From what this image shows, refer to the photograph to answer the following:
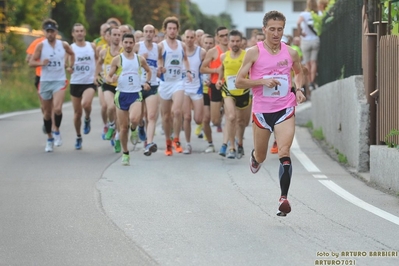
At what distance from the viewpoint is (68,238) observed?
350 inches

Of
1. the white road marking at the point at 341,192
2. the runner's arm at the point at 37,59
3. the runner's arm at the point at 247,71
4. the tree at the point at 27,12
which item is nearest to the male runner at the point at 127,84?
the runner's arm at the point at 37,59

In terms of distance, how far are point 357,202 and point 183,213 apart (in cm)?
206

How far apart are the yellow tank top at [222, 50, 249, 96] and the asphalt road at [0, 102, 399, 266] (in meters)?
1.06

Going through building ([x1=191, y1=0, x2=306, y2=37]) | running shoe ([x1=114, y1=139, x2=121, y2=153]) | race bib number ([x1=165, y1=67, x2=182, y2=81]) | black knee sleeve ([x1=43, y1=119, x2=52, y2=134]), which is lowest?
building ([x1=191, y1=0, x2=306, y2=37])

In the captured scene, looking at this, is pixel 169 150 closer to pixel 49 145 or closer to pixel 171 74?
pixel 171 74

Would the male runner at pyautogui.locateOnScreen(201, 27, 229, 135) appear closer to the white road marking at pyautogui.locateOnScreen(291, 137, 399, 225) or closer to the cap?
the white road marking at pyautogui.locateOnScreen(291, 137, 399, 225)

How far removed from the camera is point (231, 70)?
16469 millimetres

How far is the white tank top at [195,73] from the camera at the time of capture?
1769 centimetres

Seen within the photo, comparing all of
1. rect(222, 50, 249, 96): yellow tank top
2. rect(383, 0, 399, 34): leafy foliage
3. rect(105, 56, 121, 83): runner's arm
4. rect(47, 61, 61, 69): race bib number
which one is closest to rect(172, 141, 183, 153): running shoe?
rect(222, 50, 249, 96): yellow tank top

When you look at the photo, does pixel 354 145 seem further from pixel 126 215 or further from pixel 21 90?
pixel 21 90

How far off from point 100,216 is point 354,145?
220 inches

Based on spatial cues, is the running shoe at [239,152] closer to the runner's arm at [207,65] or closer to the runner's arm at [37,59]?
the runner's arm at [207,65]

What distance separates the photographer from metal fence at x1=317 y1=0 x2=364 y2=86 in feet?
53.3

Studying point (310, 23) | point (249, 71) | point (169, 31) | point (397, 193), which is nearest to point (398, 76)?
point (397, 193)
